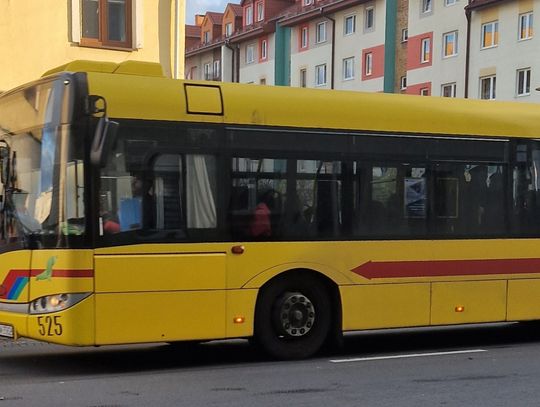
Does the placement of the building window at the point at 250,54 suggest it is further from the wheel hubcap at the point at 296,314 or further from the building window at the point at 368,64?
the wheel hubcap at the point at 296,314

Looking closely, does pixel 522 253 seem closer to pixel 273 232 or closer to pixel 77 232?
pixel 273 232

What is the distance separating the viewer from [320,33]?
51.2 m

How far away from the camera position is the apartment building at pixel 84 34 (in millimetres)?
16891

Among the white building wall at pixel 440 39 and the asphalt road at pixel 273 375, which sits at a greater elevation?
the white building wall at pixel 440 39

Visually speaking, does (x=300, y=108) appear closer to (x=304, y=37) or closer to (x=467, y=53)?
(x=467, y=53)

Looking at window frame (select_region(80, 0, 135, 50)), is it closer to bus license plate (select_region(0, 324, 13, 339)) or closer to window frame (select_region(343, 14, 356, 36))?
bus license plate (select_region(0, 324, 13, 339))

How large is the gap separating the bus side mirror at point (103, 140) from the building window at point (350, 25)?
42.2 meters

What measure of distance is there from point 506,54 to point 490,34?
1.85 m

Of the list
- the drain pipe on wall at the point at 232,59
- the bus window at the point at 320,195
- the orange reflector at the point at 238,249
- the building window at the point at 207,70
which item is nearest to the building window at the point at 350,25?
the drain pipe on wall at the point at 232,59

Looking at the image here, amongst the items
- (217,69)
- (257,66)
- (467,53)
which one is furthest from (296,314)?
(217,69)

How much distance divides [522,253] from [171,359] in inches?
176

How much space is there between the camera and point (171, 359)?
29.6 ft

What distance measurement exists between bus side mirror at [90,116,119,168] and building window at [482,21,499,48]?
33151 mm

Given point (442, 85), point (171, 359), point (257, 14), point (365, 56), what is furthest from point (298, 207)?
point (257, 14)
